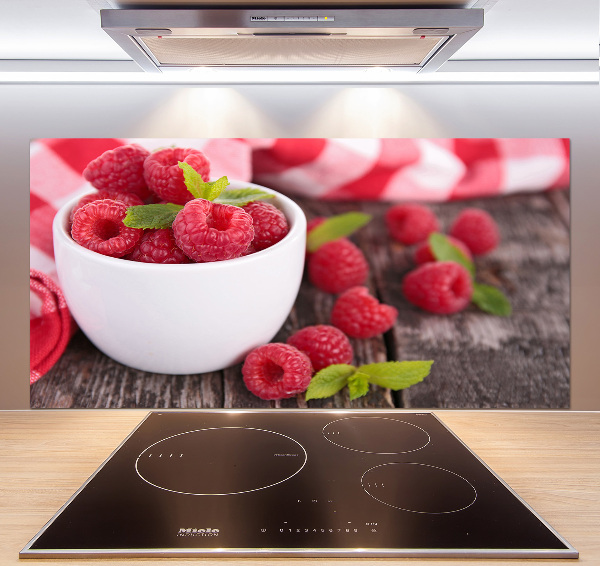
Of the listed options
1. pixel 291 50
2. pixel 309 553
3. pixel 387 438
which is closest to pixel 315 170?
pixel 291 50

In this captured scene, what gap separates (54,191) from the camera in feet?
3.85

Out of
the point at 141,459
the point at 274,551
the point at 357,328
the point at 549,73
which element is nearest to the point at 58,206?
the point at 141,459

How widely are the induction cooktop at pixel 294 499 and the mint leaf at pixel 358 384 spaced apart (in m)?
0.08

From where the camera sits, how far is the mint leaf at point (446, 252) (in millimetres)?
1256

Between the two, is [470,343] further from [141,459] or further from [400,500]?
[141,459]

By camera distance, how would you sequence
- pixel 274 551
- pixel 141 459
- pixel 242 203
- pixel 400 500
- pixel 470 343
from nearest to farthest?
pixel 274 551 < pixel 400 500 < pixel 141 459 < pixel 242 203 < pixel 470 343

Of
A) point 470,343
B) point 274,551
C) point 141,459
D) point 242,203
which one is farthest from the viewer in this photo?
point 470,343

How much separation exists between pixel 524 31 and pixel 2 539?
1051 mm

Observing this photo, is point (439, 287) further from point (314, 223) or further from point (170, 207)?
point (170, 207)

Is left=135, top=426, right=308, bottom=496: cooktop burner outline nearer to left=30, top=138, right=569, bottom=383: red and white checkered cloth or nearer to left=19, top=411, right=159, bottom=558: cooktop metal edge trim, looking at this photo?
left=19, top=411, right=159, bottom=558: cooktop metal edge trim

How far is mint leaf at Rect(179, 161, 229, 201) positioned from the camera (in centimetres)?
104

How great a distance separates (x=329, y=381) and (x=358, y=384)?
0.20 feet

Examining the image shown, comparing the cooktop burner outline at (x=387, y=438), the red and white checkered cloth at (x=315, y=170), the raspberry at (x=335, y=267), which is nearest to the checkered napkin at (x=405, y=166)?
the red and white checkered cloth at (x=315, y=170)

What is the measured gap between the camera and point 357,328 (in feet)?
3.95
